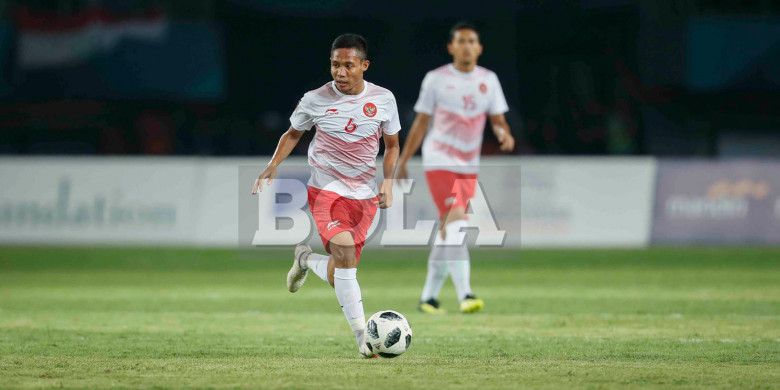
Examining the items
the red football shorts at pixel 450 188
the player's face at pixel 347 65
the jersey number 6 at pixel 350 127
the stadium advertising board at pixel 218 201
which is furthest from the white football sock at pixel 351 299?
the stadium advertising board at pixel 218 201

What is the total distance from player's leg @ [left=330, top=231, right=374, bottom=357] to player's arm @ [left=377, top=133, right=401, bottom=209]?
14.7 inches

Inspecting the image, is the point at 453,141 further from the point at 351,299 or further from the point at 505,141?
the point at 351,299

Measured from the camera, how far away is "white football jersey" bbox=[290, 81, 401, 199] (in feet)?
29.2

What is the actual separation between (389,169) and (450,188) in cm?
371

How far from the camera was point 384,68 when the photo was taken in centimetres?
2645

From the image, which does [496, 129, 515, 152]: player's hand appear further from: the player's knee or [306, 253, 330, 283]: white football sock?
the player's knee

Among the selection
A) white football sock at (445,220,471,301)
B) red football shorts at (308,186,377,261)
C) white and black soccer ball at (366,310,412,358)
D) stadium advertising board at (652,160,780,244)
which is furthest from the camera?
stadium advertising board at (652,160,780,244)

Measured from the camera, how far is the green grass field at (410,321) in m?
7.87

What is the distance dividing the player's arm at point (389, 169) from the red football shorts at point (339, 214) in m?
0.28

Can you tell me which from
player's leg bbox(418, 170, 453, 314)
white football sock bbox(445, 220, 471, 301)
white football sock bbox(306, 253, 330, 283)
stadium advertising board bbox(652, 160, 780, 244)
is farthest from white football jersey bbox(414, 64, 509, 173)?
stadium advertising board bbox(652, 160, 780, 244)

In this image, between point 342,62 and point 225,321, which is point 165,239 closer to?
point 225,321

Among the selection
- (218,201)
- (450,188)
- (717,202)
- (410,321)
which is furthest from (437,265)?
(717,202)

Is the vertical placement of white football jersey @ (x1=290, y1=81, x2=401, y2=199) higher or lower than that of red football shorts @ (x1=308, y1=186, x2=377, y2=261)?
higher

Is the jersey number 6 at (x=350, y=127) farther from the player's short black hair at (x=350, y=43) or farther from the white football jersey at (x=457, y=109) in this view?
the white football jersey at (x=457, y=109)
